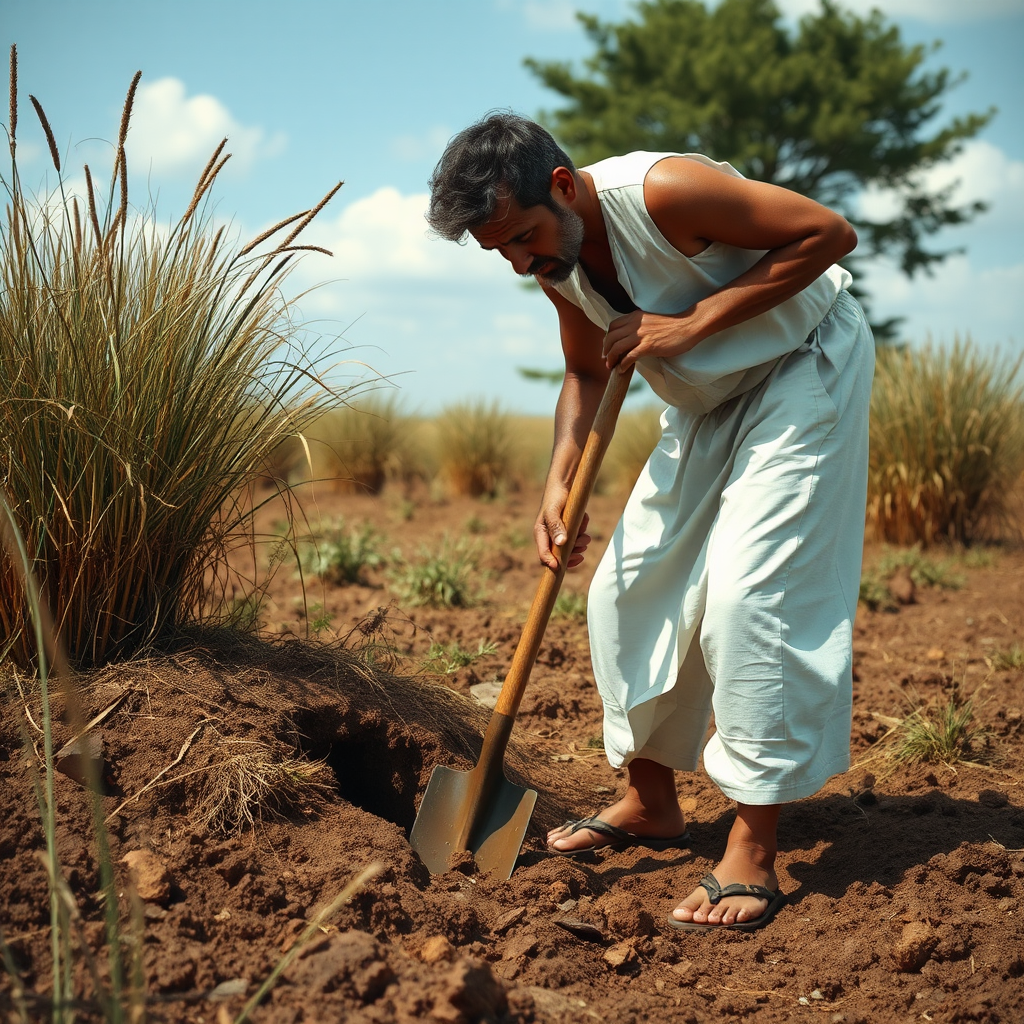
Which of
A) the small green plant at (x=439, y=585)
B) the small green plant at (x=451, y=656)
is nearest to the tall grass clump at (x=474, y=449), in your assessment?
the small green plant at (x=439, y=585)

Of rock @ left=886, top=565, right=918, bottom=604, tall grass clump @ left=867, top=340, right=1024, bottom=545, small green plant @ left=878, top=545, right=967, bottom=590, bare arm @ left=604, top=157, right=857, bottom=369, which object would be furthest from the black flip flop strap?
tall grass clump @ left=867, top=340, right=1024, bottom=545

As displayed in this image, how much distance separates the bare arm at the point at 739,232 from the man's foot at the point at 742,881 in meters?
1.08

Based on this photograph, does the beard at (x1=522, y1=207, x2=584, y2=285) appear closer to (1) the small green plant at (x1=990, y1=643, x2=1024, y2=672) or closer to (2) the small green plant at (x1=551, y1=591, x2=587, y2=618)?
(2) the small green plant at (x1=551, y1=591, x2=587, y2=618)

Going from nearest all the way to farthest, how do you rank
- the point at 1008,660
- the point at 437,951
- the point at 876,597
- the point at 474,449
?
the point at 437,951
the point at 1008,660
the point at 876,597
the point at 474,449

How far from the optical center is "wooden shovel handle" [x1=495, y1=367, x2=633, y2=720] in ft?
7.60

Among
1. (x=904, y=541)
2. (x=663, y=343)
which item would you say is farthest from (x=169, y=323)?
(x=904, y=541)

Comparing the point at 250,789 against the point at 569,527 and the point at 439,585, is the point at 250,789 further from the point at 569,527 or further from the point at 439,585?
the point at 439,585

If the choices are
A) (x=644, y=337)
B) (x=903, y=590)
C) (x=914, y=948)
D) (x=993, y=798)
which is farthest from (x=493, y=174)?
(x=903, y=590)

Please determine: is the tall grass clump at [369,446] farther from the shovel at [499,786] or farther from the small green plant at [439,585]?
the shovel at [499,786]

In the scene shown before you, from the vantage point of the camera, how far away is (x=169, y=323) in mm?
2270

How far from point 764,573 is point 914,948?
0.79 m

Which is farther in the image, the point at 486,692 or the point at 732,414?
the point at 486,692

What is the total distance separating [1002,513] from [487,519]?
3713 mm

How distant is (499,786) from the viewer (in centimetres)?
A: 237
